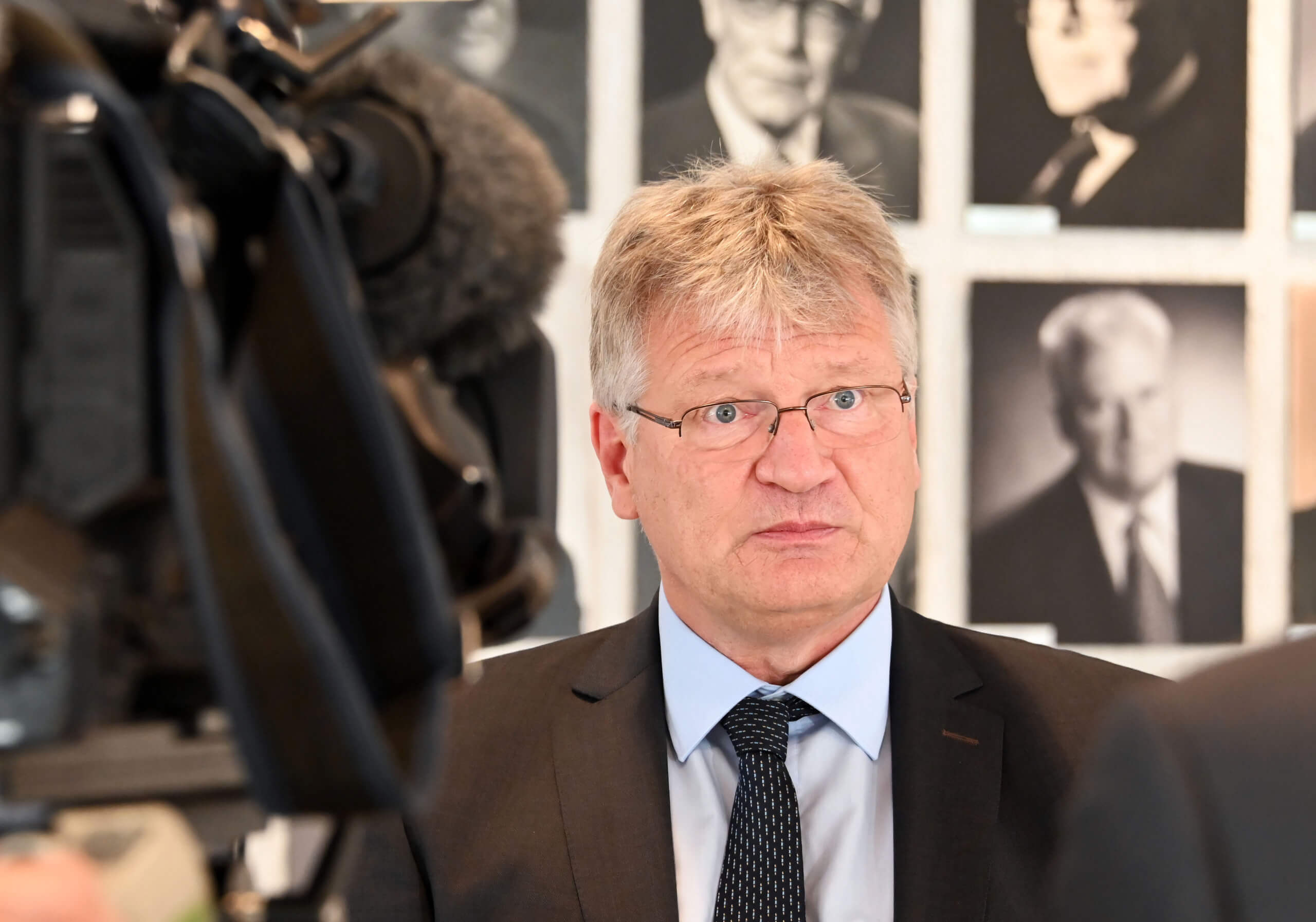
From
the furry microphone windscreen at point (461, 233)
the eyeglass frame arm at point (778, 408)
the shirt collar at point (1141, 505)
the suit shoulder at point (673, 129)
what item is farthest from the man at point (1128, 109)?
the furry microphone windscreen at point (461, 233)

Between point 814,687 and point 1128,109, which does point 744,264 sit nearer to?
point 814,687

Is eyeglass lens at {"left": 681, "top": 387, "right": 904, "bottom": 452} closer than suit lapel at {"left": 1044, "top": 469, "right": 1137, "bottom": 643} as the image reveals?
Yes

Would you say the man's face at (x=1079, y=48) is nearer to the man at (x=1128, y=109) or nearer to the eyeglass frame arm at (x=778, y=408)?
the man at (x=1128, y=109)

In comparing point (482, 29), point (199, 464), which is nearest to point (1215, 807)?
point (199, 464)

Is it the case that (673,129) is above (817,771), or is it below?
above

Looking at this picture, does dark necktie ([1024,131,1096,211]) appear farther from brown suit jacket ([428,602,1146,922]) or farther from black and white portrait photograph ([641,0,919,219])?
brown suit jacket ([428,602,1146,922])

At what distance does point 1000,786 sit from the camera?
1.27 metres

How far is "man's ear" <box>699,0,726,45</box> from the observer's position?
2201 mm

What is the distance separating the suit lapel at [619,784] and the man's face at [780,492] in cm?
11

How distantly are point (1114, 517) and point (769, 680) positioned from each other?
43.6 inches

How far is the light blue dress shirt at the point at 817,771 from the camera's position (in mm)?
1250

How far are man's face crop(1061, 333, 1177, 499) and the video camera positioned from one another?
6.35 ft

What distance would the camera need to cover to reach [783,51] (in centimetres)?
222

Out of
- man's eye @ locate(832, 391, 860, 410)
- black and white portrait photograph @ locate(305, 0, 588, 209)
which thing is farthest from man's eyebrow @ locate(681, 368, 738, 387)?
black and white portrait photograph @ locate(305, 0, 588, 209)
